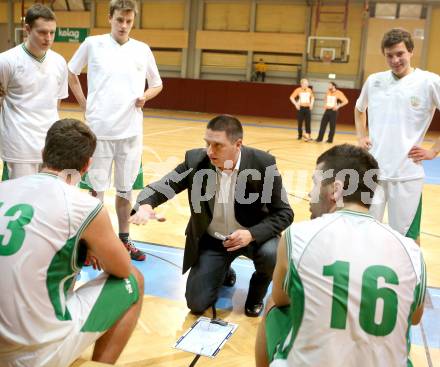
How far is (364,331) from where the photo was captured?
181 centimetres

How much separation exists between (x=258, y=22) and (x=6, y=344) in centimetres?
2029

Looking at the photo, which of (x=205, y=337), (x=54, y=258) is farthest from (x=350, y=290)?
(x=205, y=337)

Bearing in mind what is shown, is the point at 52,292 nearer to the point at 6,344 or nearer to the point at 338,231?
the point at 6,344

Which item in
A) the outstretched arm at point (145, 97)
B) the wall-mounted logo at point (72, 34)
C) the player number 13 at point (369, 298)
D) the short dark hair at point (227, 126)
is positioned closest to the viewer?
the player number 13 at point (369, 298)

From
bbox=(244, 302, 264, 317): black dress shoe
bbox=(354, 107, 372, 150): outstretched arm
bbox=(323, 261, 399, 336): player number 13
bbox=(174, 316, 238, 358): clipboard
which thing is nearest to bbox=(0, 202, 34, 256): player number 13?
bbox=(323, 261, 399, 336): player number 13

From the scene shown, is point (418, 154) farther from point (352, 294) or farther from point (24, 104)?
point (24, 104)

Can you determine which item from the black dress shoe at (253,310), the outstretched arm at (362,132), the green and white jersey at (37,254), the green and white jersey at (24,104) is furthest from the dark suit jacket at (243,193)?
the green and white jersey at (37,254)

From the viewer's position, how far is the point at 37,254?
2.09 meters

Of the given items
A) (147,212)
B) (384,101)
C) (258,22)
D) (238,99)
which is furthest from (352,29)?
(147,212)

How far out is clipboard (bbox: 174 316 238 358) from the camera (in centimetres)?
315

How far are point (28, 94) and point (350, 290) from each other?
3.11 m

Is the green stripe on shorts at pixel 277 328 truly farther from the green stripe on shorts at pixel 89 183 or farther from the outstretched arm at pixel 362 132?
the green stripe on shorts at pixel 89 183

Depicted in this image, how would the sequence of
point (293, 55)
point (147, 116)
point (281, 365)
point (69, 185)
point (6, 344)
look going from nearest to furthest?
point (281, 365)
point (6, 344)
point (69, 185)
point (147, 116)
point (293, 55)

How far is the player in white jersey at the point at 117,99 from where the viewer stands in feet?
14.6
